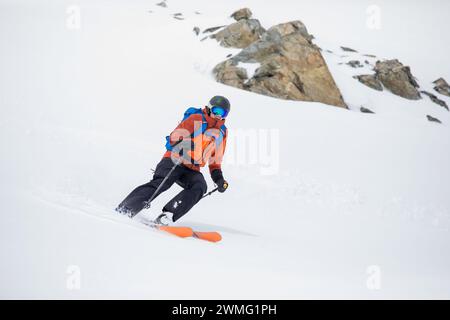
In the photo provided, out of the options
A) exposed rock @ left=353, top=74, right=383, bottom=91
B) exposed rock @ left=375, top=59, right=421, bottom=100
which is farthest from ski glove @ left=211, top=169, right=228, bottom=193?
exposed rock @ left=375, top=59, right=421, bottom=100

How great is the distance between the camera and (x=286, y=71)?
1844 centimetres

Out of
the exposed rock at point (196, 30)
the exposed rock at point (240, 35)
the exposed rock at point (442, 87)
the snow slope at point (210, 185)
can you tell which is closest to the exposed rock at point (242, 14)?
Answer: the exposed rock at point (196, 30)

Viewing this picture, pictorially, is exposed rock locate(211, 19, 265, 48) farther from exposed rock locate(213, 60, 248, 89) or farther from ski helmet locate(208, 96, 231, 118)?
ski helmet locate(208, 96, 231, 118)

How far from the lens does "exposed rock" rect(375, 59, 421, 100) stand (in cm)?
2433

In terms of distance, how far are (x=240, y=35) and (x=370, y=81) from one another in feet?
29.4

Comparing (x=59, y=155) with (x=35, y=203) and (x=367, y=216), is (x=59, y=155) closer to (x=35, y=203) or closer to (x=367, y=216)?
(x=35, y=203)

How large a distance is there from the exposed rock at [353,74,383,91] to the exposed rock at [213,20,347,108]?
4923 mm

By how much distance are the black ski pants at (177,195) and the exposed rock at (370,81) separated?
2074cm

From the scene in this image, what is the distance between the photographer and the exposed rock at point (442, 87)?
92.1 ft

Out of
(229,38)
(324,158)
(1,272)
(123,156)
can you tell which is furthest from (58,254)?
(229,38)

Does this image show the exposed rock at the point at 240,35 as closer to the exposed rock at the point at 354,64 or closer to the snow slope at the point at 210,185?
the snow slope at the point at 210,185

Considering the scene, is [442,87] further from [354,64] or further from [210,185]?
[210,185]
